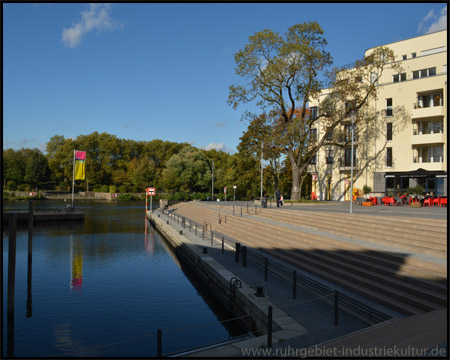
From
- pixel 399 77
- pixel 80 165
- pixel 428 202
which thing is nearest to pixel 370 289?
pixel 428 202

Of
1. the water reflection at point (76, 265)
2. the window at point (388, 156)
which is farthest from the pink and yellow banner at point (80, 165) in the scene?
the window at point (388, 156)

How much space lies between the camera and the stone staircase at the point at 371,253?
10555 mm

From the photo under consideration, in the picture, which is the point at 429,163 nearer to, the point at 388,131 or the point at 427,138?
the point at 427,138

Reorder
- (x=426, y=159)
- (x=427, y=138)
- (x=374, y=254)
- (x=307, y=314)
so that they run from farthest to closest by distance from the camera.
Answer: (x=426, y=159) → (x=427, y=138) → (x=374, y=254) → (x=307, y=314)

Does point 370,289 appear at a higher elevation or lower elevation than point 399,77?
lower

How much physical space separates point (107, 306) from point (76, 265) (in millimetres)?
7984

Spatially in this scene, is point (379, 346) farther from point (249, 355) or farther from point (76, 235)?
point (76, 235)

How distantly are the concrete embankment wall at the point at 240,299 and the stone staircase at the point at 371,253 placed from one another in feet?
9.28

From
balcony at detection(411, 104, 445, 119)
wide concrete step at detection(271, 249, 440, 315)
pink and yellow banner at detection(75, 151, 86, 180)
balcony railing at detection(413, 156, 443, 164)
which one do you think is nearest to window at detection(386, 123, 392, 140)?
balcony at detection(411, 104, 445, 119)

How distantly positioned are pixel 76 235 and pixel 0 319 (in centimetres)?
2207

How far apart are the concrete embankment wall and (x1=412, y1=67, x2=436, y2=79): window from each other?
103 feet

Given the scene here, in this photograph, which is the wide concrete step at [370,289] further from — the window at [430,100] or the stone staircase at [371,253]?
the window at [430,100]

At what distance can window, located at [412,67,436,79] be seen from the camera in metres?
39.8

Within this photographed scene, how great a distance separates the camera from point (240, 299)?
1242 centimetres
